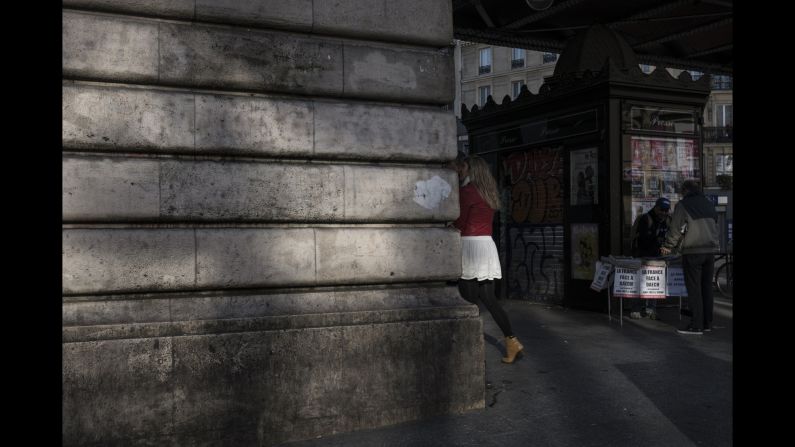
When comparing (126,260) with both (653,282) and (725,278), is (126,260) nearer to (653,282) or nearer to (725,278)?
(653,282)

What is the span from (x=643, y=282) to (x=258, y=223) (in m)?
5.66

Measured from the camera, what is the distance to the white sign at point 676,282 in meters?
9.22

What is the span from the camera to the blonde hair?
639 cm

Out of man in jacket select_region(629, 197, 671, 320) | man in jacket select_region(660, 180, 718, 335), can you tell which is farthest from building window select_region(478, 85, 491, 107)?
man in jacket select_region(660, 180, 718, 335)

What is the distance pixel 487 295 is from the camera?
6438mm

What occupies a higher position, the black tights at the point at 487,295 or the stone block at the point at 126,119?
the stone block at the point at 126,119

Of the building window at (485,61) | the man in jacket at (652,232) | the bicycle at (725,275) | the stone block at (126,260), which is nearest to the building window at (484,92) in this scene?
the building window at (485,61)

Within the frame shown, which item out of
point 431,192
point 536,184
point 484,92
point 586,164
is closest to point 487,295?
point 431,192

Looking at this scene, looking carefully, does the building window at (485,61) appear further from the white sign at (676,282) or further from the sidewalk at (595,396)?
the sidewalk at (595,396)

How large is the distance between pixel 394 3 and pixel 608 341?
4.48m

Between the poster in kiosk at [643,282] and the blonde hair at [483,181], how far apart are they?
10.3 ft

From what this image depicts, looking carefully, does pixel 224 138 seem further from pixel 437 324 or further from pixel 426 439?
pixel 426 439

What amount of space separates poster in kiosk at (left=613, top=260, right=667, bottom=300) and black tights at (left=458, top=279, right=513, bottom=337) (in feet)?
9.54
